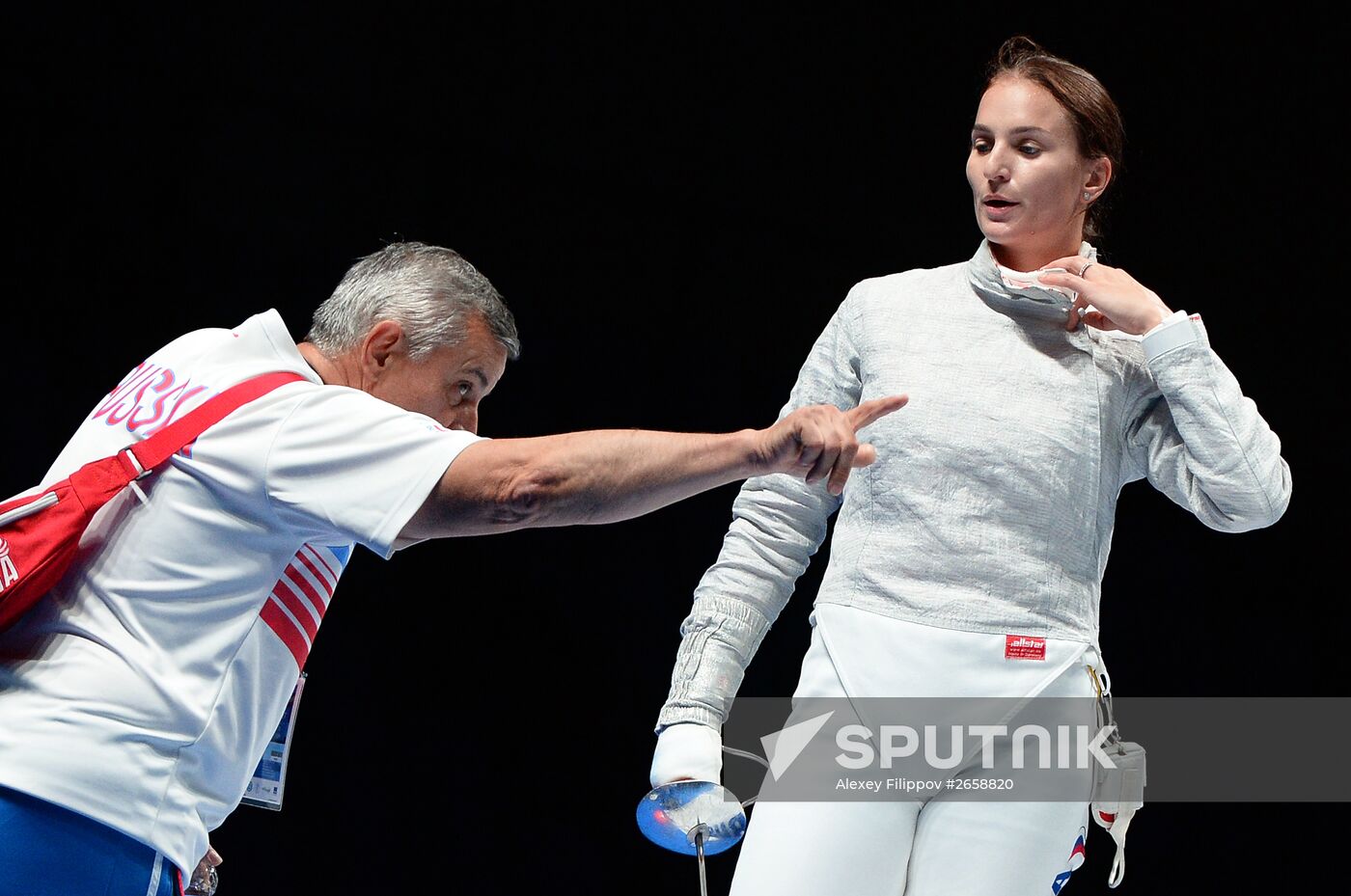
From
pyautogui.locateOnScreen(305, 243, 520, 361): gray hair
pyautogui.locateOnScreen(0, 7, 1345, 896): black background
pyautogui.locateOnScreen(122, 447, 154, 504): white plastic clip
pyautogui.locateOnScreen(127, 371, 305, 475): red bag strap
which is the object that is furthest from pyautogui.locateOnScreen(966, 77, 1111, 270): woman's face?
pyautogui.locateOnScreen(0, 7, 1345, 896): black background

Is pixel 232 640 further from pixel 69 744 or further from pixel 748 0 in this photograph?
pixel 748 0

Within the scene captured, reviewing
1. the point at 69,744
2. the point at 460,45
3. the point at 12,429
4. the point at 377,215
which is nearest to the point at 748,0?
the point at 460,45

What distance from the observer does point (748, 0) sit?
9.95 feet

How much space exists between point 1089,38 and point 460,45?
4.48 ft

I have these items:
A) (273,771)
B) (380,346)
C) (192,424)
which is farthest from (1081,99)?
(273,771)

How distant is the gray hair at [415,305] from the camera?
161 cm

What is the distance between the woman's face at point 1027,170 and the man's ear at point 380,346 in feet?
2.23

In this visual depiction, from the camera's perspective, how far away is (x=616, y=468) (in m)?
1.22

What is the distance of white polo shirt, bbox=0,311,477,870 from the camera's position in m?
1.23

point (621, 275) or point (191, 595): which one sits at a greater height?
point (621, 275)

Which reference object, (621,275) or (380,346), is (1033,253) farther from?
(621,275)

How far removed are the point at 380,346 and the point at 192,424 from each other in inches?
13.1

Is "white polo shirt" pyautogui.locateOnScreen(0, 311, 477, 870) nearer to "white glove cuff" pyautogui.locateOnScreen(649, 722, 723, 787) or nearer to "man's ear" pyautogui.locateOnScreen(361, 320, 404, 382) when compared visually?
"man's ear" pyautogui.locateOnScreen(361, 320, 404, 382)

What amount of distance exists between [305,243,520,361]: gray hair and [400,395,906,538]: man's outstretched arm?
41 centimetres
